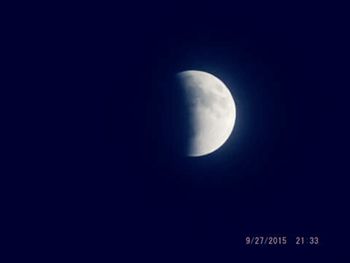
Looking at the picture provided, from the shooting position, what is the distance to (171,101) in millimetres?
5613

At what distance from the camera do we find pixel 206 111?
215 inches

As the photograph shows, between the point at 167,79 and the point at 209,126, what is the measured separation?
1.13 meters

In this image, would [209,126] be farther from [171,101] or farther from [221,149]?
[221,149]

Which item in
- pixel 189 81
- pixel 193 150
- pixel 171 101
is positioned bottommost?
pixel 193 150

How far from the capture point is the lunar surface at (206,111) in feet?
→ 17.9

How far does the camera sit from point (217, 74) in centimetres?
711

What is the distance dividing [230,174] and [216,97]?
74.2 inches

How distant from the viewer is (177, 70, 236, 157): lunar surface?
5.46 meters

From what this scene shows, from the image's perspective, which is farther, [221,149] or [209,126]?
[221,149]

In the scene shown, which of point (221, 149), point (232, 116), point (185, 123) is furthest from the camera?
point (221, 149)

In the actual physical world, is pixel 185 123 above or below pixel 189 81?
below

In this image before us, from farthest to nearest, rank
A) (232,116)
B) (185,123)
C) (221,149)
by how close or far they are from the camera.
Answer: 1. (221,149)
2. (232,116)
3. (185,123)

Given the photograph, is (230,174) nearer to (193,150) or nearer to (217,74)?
(193,150)

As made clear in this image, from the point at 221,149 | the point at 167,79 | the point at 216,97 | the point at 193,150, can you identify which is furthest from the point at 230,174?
the point at 167,79
